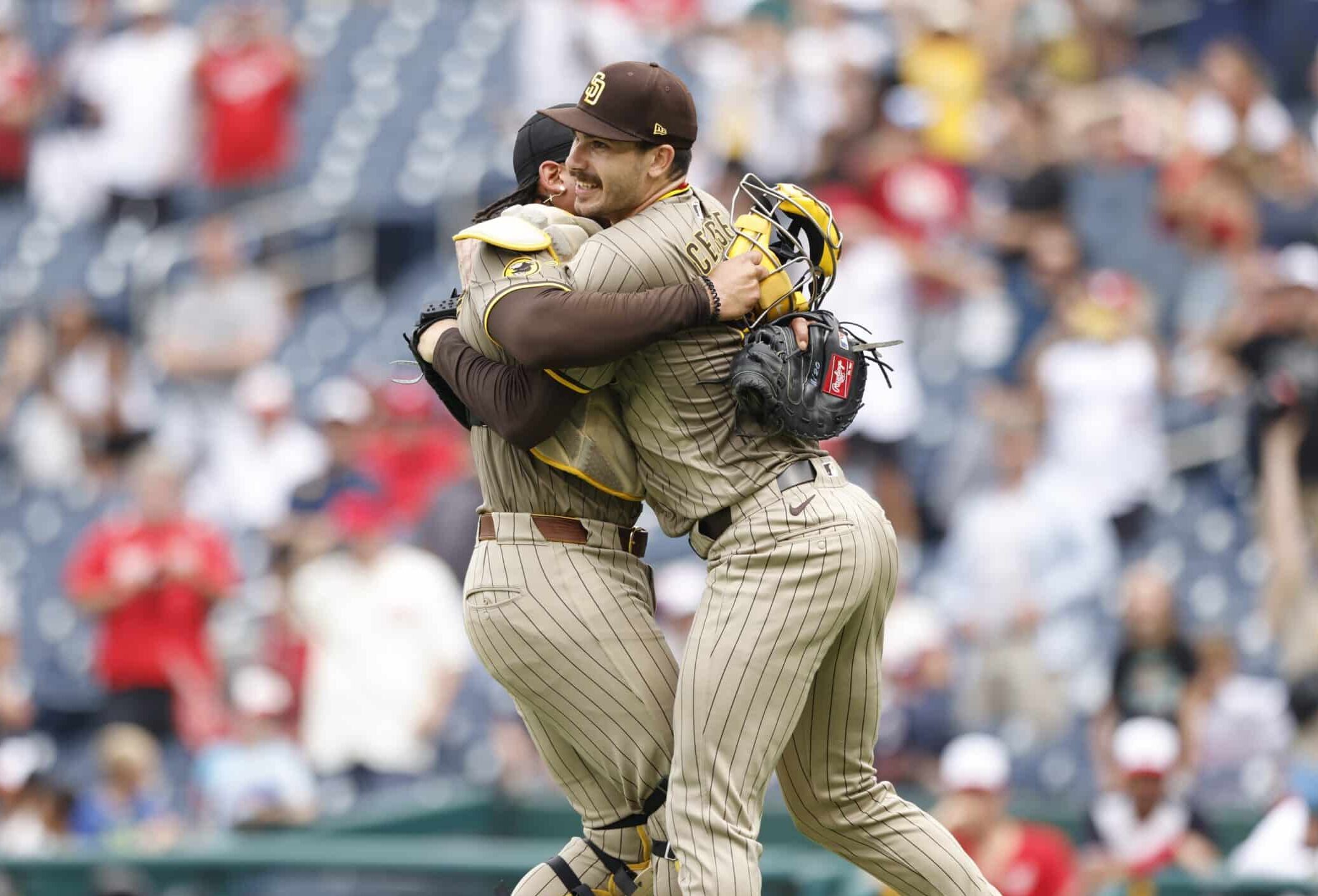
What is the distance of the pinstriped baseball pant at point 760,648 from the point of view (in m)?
4.12

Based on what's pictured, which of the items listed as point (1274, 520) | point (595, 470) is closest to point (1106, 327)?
point (1274, 520)

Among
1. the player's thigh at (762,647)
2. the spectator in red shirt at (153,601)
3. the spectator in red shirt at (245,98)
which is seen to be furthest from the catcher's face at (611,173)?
the spectator in red shirt at (245,98)

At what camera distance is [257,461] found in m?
10.6

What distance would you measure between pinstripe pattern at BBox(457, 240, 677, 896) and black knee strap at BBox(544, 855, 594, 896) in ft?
0.65

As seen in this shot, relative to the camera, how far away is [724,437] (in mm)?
4215

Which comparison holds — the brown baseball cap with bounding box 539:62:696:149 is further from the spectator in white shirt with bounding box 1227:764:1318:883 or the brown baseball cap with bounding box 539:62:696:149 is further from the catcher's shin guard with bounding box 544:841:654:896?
the spectator in white shirt with bounding box 1227:764:1318:883

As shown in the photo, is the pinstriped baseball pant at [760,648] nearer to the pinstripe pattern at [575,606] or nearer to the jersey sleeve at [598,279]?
the pinstripe pattern at [575,606]

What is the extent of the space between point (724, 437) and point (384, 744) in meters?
4.84

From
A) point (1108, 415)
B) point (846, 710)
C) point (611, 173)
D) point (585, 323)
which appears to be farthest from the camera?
point (1108, 415)

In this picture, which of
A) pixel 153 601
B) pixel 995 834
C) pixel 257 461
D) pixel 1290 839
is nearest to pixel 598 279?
pixel 995 834

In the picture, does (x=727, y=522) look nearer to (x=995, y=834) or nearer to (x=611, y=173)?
(x=611, y=173)

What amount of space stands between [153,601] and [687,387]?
542 centimetres

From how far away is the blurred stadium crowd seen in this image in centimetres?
817

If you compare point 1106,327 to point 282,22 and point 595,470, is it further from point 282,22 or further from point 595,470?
point 282,22
